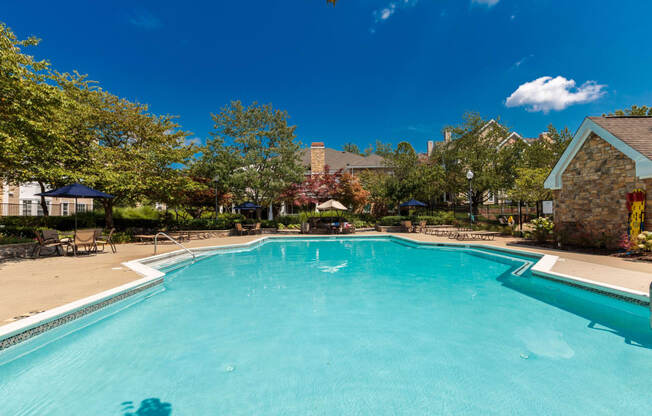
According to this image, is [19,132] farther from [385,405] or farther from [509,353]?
[509,353]

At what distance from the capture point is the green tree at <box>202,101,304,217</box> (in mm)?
21234

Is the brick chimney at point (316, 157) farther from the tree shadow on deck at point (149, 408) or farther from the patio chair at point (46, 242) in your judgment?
the tree shadow on deck at point (149, 408)

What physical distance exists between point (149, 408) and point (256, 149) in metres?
21.1

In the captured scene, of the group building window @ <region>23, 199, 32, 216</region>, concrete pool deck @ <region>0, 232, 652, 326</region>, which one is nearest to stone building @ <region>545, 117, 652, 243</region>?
concrete pool deck @ <region>0, 232, 652, 326</region>

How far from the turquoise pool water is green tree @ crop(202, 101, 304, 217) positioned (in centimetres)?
1519

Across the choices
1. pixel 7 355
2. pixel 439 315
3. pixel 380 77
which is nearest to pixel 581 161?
pixel 439 315

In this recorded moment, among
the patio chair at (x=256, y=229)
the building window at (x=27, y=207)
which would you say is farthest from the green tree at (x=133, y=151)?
the building window at (x=27, y=207)

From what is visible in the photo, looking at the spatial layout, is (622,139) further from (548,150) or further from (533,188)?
(548,150)

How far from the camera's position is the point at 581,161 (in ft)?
38.4

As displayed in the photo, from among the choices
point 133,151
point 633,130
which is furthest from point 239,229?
point 633,130

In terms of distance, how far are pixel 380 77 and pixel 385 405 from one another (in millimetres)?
29878

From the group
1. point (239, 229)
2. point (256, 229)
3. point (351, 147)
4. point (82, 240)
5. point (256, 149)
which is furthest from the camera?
point (351, 147)

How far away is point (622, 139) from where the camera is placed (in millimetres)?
9977

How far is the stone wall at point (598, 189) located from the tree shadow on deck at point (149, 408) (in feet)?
47.0
